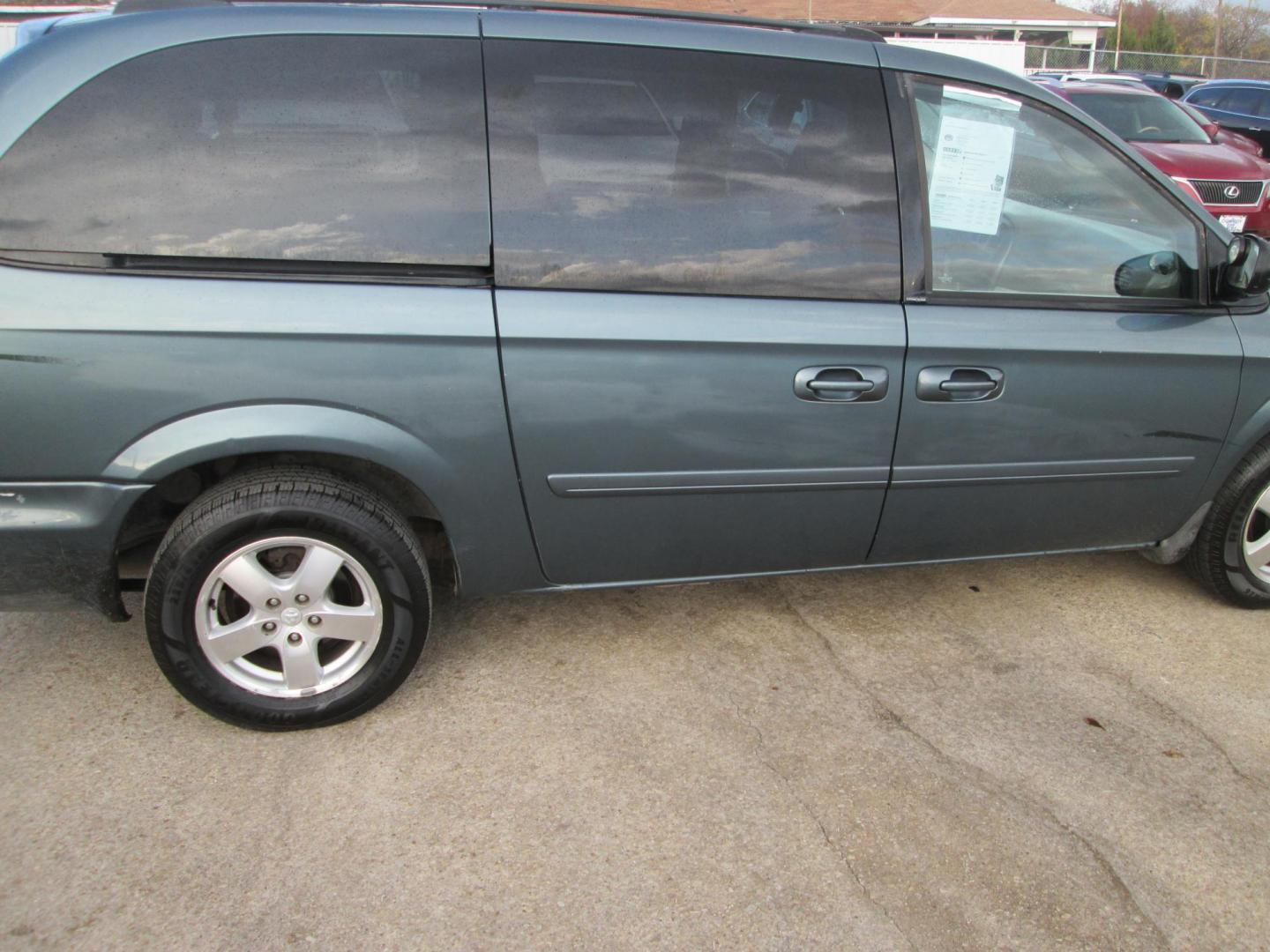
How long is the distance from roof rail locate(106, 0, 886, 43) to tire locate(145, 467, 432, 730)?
1.18 meters

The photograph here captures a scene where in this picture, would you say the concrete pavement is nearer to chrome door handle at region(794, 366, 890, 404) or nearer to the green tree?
chrome door handle at region(794, 366, 890, 404)

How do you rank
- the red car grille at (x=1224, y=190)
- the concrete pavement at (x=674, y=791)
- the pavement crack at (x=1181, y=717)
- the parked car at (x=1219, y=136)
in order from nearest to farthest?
1. the concrete pavement at (x=674, y=791)
2. the pavement crack at (x=1181, y=717)
3. the red car grille at (x=1224, y=190)
4. the parked car at (x=1219, y=136)

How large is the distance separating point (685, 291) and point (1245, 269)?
5.63ft

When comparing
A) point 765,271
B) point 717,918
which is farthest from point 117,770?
point 765,271

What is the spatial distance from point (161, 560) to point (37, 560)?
29cm

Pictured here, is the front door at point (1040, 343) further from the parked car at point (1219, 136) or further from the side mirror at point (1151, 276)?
the parked car at point (1219, 136)

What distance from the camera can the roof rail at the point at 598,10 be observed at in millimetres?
2477

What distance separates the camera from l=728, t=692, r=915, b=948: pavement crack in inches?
84.7

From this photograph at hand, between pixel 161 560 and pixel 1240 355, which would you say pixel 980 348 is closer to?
pixel 1240 355

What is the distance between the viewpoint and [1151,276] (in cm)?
301

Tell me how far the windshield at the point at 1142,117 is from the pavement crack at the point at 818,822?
27.5 ft

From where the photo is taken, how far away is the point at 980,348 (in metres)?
2.78

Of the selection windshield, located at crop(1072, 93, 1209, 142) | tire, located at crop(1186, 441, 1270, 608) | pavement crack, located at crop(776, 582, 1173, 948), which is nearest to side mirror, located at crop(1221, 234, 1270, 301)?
tire, located at crop(1186, 441, 1270, 608)

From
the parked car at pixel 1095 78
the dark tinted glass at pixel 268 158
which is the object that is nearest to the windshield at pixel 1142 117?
the parked car at pixel 1095 78
